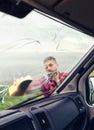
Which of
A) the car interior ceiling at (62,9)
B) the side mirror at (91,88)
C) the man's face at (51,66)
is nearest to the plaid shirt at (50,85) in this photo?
the man's face at (51,66)

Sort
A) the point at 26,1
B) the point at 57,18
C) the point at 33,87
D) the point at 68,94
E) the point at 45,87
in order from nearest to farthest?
1. the point at 26,1
2. the point at 57,18
3. the point at 33,87
4. the point at 45,87
5. the point at 68,94

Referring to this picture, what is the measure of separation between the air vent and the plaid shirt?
0.61 m

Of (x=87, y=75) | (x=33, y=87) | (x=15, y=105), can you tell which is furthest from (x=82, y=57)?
(x=15, y=105)

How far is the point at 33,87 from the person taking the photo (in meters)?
3.16

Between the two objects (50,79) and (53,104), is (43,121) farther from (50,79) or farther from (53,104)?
(50,79)

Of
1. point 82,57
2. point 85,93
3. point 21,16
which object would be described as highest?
point 21,16

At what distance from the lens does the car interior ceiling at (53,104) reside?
7.71 feet

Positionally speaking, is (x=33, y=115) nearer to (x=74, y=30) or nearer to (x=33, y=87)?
(x=33, y=87)

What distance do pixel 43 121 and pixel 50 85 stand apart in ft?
2.99

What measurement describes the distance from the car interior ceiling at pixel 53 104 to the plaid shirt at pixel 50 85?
0.08 m

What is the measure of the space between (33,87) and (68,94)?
81cm

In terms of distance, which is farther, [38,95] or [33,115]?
[38,95]

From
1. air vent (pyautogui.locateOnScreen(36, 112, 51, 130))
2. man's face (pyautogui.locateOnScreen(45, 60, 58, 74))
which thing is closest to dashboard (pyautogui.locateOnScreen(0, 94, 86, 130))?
air vent (pyautogui.locateOnScreen(36, 112, 51, 130))

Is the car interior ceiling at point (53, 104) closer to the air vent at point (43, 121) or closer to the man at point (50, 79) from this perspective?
the air vent at point (43, 121)
